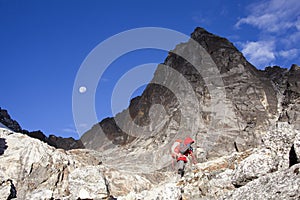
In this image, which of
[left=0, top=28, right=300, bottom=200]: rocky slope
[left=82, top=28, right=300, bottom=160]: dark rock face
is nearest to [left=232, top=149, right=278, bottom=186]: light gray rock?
[left=0, top=28, right=300, bottom=200]: rocky slope

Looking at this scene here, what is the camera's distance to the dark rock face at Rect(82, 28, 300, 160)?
284 feet

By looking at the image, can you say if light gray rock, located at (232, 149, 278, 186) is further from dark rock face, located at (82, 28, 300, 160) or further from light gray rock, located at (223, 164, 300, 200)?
dark rock face, located at (82, 28, 300, 160)

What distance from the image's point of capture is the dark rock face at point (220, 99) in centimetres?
8671

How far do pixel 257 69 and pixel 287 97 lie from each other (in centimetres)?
2240

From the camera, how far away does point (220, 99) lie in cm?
9725

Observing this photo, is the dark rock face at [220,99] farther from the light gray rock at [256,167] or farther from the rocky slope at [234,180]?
the light gray rock at [256,167]

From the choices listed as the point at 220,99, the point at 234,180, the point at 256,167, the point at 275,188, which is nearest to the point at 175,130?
the point at 220,99

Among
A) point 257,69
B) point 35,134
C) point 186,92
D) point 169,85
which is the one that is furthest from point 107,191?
point 35,134

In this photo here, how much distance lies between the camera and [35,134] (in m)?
128

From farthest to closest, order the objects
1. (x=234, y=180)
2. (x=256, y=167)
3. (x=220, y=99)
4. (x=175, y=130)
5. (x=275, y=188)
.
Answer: (x=220, y=99) → (x=175, y=130) → (x=234, y=180) → (x=256, y=167) → (x=275, y=188)

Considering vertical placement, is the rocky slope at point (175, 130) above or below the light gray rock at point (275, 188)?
above

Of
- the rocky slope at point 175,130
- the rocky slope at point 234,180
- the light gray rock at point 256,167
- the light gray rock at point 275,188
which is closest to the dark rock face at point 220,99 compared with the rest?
the rocky slope at point 175,130

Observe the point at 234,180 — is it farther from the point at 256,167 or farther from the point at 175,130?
the point at 175,130

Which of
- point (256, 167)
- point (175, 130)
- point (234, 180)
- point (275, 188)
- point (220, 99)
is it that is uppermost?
point (220, 99)
